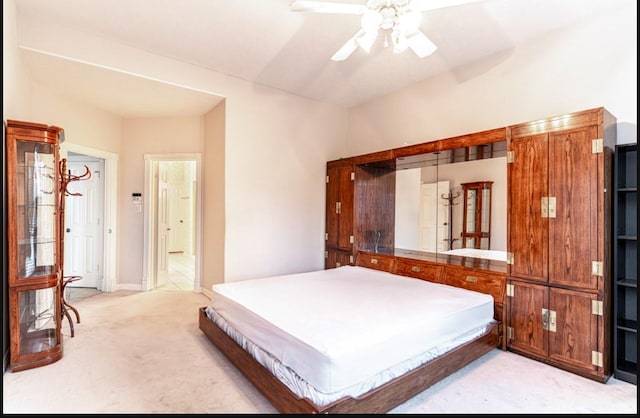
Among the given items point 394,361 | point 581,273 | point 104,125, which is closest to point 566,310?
point 581,273

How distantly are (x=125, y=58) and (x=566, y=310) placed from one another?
4.66m

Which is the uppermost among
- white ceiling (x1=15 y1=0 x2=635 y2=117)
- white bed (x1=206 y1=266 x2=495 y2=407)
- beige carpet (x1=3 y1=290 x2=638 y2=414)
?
white ceiling (x1=15 y1=0 x2=635 y2=117)

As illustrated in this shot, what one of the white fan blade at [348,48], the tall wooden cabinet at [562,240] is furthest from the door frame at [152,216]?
the tall wooden cabinet at [562,240]

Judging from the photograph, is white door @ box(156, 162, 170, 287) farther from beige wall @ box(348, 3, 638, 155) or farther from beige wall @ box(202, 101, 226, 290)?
beige wall @ box(348, 3, 638, 155)

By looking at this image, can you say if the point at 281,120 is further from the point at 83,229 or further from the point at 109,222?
the point at 83,229

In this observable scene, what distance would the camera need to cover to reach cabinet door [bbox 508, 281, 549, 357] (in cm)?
263

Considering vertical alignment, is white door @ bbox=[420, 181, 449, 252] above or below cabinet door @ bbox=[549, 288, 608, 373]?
above

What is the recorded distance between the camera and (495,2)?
8.63ft

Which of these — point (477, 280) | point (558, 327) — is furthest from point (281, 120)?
point (558, 327)

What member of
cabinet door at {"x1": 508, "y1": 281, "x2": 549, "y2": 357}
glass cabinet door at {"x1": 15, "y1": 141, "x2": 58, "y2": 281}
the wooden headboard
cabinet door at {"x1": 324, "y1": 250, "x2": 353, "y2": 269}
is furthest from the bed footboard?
cabinet door at {"x1": 324, "y1": 250, "x2": 353, "y2": 269}

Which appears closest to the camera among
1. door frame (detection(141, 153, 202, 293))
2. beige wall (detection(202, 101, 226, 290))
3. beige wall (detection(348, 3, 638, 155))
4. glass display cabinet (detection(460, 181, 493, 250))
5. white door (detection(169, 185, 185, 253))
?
beige wall (detection(348, 3, 638, 155))

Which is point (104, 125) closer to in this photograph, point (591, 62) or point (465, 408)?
point (465, 408)

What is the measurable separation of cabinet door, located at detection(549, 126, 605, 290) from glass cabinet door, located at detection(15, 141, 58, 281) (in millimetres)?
4113

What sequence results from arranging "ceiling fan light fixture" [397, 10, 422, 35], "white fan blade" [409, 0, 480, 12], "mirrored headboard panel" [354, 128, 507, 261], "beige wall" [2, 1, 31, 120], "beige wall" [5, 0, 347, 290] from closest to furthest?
"white fan blade" [409, 0, 480, 12] < "ceiling fan light fixture" [397, 10, 422, 35] < "beige wall" [2, 1, 31, 120] < "mirrored headboard panel" [354, 128, 507, 261] < "beige wall" [5, 0, 347, 290]
